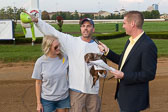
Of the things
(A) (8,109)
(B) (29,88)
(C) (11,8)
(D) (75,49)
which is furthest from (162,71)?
(C) (11,8)

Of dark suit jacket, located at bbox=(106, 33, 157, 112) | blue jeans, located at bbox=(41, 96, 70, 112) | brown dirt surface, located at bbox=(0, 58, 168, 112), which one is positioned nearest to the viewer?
dark suit jacket, located at bbox=(106, 33, 157, 112)

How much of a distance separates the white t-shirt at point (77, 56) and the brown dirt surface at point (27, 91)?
1.00 m

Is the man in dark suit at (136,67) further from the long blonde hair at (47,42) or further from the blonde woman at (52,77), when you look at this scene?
the long blonde hair at (47,42)

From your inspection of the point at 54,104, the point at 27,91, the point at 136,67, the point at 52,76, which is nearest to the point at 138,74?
the point at 136,67

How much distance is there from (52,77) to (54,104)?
38 centimetres

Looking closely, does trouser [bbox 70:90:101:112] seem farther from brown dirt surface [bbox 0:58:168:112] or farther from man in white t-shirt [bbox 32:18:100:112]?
brown dirt surface [bbox 0:58:168:112]

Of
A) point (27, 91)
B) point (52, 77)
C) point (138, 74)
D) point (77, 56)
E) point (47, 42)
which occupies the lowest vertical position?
point (27, 91)

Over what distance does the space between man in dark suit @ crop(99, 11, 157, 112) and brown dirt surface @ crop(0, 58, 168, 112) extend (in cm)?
125

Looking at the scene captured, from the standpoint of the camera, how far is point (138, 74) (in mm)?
2584

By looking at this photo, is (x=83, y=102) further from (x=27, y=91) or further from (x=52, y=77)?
(x=27, y=91)

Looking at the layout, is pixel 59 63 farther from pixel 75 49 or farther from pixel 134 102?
pixel 134 102

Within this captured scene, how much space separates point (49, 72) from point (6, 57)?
7121 millimetres

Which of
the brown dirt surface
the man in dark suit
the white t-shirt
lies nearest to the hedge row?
the brown dirt surface

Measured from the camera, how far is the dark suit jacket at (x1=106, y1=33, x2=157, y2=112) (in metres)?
2.56
